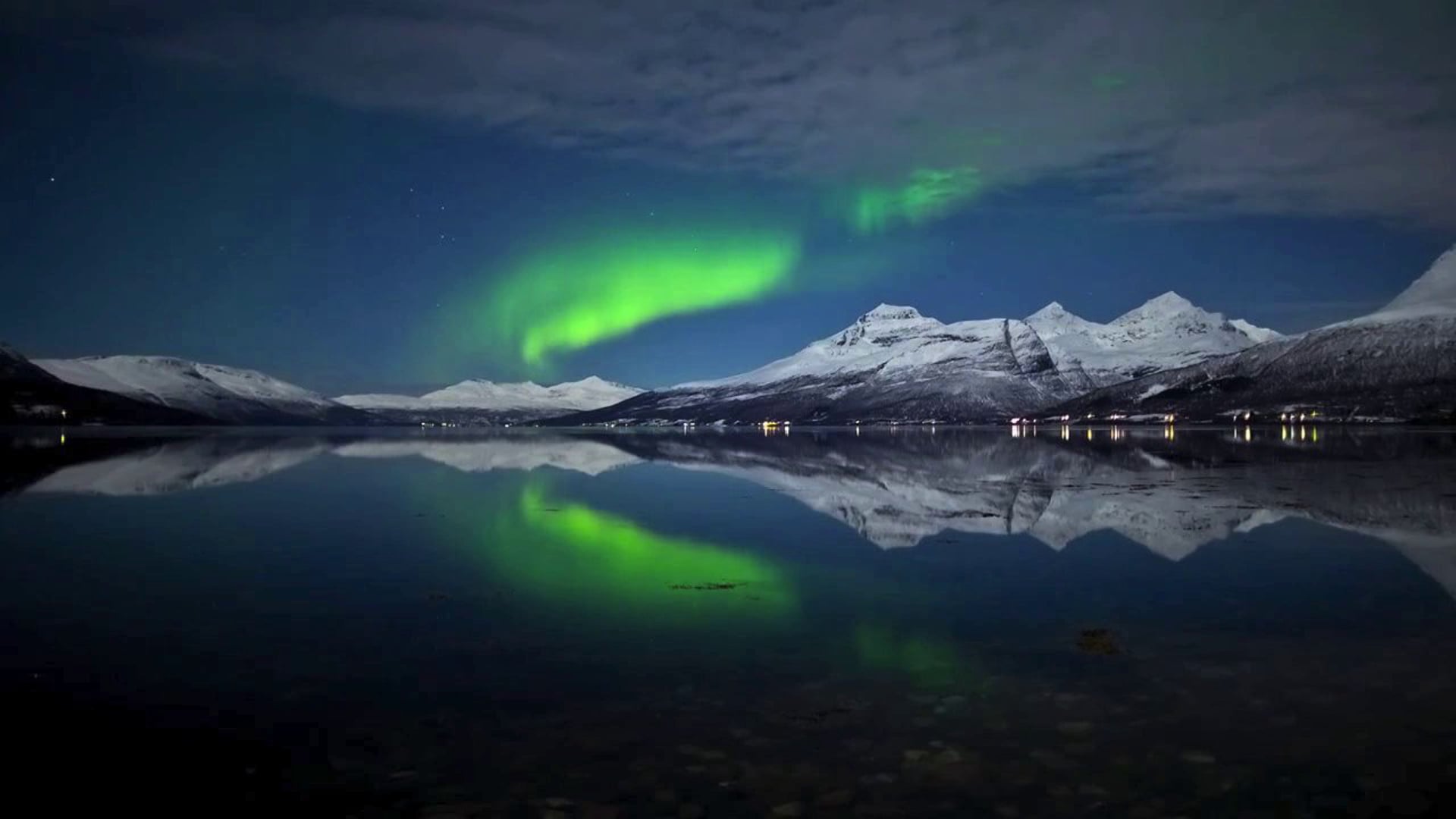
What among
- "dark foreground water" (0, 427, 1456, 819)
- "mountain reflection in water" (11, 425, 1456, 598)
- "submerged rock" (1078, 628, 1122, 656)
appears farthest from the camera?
"mountain reflection in water" (11, 425, 1456, 598)

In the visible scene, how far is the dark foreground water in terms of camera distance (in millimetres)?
12797

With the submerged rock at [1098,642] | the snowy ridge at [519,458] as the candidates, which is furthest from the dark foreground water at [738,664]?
the snowy ridge at [519,458]

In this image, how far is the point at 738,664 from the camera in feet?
61.8

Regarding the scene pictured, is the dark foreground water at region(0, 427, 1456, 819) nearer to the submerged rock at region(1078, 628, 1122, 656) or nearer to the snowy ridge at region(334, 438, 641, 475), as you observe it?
the submerged rock at region(1078, 628, 1122, 656)

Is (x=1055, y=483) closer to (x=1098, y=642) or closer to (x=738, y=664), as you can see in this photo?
(x=1098, y=642)

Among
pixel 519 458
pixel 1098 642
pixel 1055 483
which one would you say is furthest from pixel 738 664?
pixel 519 458

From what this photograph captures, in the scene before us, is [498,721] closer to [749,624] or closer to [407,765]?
[407,765]

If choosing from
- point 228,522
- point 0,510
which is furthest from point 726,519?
point 0,510

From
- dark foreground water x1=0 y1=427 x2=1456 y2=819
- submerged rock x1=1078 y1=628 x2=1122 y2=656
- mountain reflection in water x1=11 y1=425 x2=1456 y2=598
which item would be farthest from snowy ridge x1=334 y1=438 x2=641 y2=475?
submerged rock x1=1078 y1=628 x2=1122 y2=656

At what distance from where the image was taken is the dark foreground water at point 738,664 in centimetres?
1280

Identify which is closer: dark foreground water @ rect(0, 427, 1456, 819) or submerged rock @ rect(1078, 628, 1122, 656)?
dark foreground water @ rect(0, 427, 1456, 819)

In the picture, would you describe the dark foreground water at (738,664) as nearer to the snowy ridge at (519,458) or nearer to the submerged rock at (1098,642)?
the submerged rock at (1098,642)

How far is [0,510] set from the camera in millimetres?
47031

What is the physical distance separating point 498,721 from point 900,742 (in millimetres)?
6312
